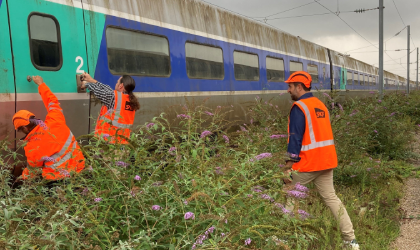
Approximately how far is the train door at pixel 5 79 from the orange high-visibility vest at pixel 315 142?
3259 mm

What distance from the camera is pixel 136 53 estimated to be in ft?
20.7

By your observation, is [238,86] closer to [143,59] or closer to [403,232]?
[143,59]

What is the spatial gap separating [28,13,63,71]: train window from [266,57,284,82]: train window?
22.9 feet

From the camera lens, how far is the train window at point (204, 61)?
7.62 m

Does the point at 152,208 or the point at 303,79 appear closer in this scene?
the point at 152,208

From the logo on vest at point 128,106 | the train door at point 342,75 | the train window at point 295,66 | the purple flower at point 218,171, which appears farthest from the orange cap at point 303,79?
the train door at point 342,75

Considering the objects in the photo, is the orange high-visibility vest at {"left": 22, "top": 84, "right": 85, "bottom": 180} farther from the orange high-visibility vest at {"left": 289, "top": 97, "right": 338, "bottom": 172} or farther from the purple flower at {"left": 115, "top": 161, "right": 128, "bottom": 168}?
the orange high-visibility vest at {"left": 289, "top": 97, "right": 338, "bottom": 172}

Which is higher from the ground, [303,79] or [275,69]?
[275,69]

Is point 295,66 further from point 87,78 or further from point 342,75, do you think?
point 87,78

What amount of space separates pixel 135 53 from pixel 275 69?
6.05 metres

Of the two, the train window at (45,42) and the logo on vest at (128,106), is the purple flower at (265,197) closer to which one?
the logo on vest at (128,106)

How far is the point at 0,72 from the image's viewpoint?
4.32 m

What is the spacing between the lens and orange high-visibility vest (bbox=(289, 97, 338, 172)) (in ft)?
12.4

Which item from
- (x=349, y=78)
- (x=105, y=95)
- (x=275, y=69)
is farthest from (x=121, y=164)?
(x=349, y=78)
